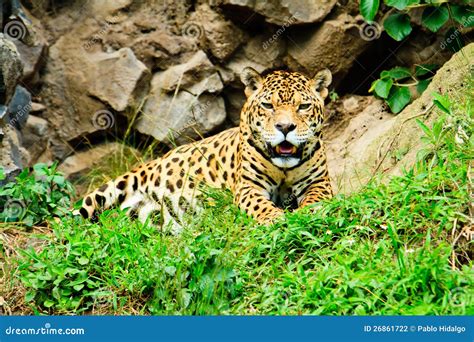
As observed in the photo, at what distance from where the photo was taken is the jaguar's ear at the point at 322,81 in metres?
9.47

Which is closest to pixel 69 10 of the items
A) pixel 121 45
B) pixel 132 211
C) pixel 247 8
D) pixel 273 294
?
pixel 121 45

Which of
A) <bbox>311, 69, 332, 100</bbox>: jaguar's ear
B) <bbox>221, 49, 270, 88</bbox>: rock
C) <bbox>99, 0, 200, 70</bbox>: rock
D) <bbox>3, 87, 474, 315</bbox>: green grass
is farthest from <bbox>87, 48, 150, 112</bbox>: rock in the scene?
<bbox>3, 87, 474, 315</bbox>: green grass

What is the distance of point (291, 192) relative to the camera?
9344 millimetres

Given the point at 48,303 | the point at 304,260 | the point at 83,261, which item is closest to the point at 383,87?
the point at 304,260

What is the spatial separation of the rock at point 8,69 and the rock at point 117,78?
2020 mm

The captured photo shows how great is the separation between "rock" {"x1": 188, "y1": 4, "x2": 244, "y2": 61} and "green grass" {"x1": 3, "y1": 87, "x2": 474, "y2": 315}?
404 centimetres

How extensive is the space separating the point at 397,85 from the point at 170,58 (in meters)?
3.08

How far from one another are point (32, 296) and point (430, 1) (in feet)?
19.1

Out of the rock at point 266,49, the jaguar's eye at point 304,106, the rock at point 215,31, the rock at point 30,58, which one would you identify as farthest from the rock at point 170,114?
the jaguar's eye at point 304,106

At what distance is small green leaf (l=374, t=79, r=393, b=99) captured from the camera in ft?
35.7

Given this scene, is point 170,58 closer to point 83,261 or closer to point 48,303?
point 83,261

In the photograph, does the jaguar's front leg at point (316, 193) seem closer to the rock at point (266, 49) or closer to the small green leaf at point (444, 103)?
the small green leaf at point (444, 103)

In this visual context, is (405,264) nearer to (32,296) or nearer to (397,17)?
(32,296)

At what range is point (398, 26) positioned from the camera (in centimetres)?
1061
